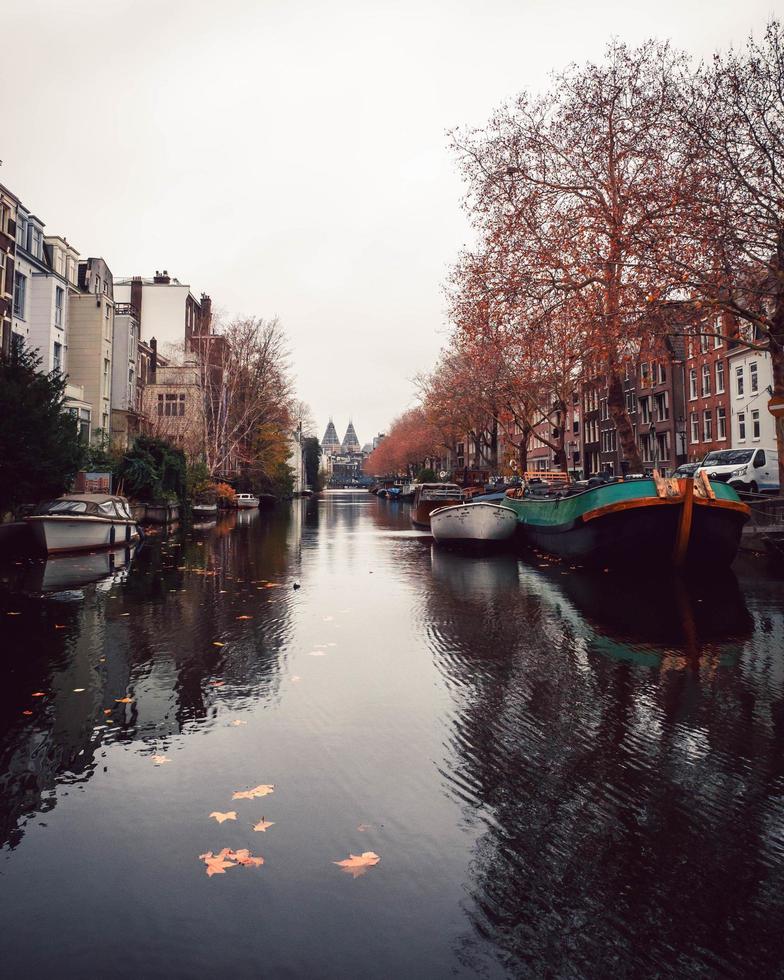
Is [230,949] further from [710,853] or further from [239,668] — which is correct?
[239,668]

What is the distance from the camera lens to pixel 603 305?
76.0ft

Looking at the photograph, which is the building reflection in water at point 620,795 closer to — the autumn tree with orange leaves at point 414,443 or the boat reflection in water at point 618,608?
the boat reflection in water at point 618,608

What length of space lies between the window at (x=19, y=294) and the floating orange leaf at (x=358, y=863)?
1528 inches

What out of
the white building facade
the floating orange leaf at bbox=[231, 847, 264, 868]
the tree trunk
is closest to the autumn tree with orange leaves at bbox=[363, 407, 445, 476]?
the white building facade

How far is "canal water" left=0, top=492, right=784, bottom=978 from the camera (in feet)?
8.73

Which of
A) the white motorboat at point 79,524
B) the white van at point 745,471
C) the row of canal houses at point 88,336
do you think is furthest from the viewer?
the row of canal houses at point 88,336

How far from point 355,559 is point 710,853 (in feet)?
52.0

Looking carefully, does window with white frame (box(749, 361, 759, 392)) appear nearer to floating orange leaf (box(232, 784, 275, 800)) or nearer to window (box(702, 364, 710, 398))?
window (box(702, 364, 710, 398))

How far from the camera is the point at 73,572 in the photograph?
15.3 m

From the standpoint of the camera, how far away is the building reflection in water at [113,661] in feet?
15.4

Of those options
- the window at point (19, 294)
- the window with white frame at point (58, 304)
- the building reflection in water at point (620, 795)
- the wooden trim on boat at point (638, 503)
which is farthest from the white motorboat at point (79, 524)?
the window with white frame at point (58, 304)

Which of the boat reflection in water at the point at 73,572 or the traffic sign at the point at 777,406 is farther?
the traffic sign at the point at 777,406

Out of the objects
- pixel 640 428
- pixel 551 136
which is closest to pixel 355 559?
pixel 551 136

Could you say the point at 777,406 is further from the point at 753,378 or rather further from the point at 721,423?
the point at 721,423
